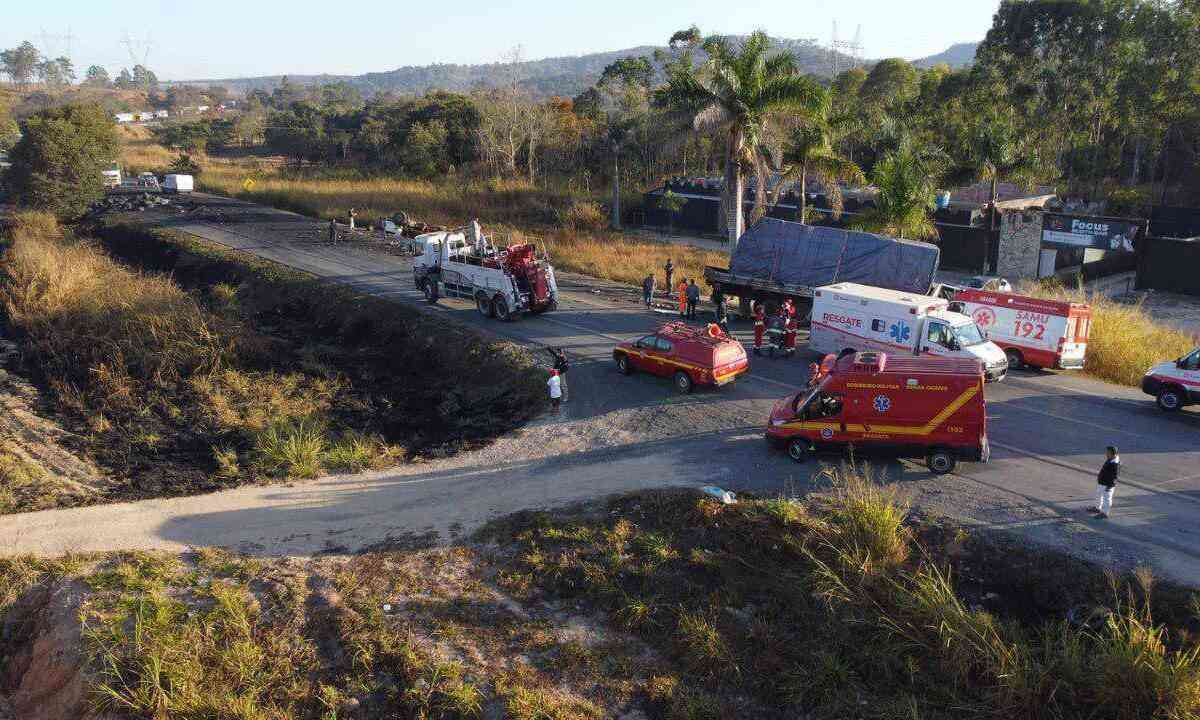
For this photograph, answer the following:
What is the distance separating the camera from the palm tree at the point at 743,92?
31.0 metres

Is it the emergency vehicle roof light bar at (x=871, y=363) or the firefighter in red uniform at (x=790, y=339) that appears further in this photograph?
the firefighter in red uniform at (x=790, y=339)

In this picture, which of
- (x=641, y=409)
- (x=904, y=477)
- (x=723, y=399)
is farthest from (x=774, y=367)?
(x=904, y=477)

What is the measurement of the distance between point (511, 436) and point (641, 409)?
347 cm

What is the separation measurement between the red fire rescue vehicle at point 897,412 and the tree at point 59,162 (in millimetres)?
48158

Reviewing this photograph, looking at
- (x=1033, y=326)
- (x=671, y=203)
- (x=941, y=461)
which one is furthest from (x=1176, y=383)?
(x=671, y=203)

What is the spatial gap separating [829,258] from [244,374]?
1994cm

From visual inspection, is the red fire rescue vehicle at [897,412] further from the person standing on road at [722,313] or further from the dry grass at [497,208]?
the dry grass at [497,208]

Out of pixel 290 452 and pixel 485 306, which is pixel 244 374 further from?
pixel 485 306

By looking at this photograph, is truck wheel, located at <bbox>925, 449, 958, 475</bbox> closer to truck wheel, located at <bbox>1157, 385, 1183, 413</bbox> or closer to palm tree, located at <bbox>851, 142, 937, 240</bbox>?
truck wheel, located at <bbox>1157, 385, 1183, 413</bbox>

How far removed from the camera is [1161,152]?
5344cm

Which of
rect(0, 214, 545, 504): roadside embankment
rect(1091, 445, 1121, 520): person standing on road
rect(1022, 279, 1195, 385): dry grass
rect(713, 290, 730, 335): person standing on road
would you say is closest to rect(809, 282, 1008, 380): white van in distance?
rect(713, 290, 730, 335): person standing on road

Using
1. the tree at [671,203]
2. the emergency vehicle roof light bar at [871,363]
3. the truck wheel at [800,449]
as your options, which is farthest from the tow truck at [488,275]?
the tree at [671,203]

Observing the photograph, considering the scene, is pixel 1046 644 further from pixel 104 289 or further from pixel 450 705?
pixel 104 289

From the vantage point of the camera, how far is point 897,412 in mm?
15977
